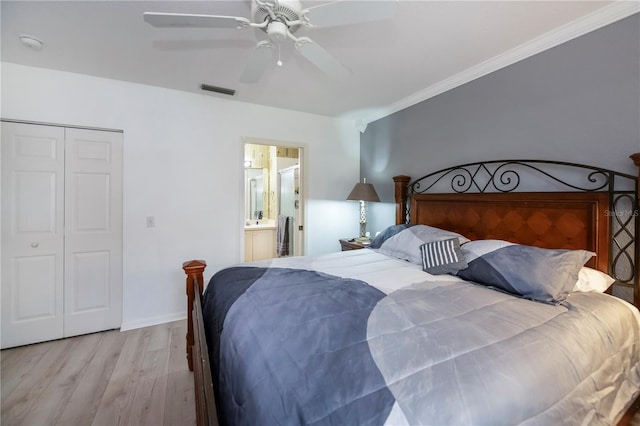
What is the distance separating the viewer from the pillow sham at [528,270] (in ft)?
4.87

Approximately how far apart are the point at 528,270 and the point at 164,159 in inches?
129

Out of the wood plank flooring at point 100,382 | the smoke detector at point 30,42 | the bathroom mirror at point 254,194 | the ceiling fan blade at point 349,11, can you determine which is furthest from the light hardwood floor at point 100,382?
the bathroom mirror at point 254,194

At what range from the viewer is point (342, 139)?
3959mm

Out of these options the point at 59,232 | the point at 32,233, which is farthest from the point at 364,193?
the point at 32,233

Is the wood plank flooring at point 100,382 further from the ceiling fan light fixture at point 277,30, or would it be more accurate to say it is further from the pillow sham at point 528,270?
the ceiling fan light fixture at point 277,30

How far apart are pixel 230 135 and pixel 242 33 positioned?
4.56 feet

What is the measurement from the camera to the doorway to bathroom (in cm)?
435

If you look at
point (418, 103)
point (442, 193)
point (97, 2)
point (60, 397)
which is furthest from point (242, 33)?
point (60, 397)

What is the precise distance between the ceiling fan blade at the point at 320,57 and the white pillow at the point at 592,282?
1883 millimetres

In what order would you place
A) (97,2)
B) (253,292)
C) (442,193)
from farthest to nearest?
(442,193)
(97,2)
(253,292)

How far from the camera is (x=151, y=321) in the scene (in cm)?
286

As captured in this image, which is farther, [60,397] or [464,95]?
[464,95]

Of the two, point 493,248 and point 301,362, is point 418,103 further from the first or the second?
point 301,362

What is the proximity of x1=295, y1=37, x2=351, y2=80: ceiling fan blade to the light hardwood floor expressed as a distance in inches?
88.6
